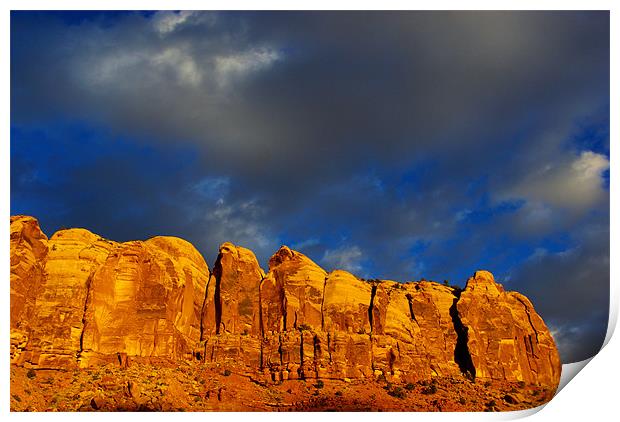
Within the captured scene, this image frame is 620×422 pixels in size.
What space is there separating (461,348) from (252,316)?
17.7 meters

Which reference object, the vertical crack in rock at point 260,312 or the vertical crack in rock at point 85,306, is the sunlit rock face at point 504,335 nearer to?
the vertical crack in rock at point 260,312

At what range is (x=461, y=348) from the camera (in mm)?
72125

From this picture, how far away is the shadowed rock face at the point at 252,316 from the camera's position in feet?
200

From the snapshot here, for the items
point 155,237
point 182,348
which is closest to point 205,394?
point 182,348

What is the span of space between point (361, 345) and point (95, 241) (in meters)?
21.6

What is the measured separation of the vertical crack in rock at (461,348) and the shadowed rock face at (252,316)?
0.10m

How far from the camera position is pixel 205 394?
59.6m

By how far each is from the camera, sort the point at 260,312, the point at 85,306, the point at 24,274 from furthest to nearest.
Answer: the point at 260,312 → the point at 85,306 → the point at 24,274

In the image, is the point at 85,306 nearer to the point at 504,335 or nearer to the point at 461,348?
the point at 461,348

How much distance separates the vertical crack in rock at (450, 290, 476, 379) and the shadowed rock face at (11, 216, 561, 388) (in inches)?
3.8

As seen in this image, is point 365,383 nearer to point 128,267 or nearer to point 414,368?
point 414,368

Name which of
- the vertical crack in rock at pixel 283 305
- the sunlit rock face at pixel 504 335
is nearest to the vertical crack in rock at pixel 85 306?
the vertical crack in rock at pixel 283 305

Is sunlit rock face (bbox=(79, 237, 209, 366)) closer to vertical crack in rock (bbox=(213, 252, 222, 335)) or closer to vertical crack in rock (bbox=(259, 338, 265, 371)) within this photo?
vertical crack in rock (bbox=(213, 252, 222, 335))

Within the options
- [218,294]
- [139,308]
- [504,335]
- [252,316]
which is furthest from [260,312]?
[504,335]
